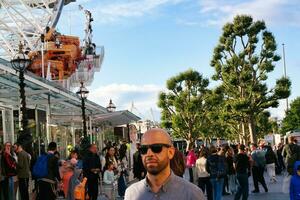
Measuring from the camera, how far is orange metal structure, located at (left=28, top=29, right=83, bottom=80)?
52.8 metres

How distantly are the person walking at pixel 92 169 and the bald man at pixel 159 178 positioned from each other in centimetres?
1219

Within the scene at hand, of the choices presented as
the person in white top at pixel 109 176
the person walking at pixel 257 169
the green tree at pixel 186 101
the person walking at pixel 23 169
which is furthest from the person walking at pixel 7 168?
the green tree at pixel 186 101

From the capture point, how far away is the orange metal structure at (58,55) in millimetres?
52816

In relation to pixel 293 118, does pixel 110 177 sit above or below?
below

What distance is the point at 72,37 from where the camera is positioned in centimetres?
6131

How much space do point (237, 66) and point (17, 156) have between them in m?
29.9

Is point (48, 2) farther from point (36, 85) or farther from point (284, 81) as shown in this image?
point (36, 85)

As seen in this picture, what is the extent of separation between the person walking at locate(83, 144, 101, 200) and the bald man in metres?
12.2

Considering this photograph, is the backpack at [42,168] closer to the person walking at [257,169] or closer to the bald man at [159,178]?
the person walking at [257,169]

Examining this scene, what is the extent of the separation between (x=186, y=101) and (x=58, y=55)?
13539 mm

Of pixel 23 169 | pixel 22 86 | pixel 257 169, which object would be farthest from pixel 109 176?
pixel 257 169

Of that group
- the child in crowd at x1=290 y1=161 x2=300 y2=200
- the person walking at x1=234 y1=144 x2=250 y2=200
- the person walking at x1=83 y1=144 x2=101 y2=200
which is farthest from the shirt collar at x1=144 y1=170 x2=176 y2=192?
the person walking at x1=83 y1=144 x2=101 y2=200

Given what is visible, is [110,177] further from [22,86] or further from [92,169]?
[22,86]

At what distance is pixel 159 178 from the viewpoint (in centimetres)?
344
